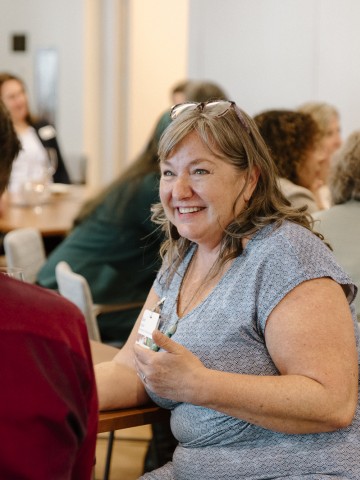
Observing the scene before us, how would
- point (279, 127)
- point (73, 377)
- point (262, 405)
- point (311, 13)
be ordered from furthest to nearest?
point (311, 13) → point (279, 127) → point (262, 405) → point (73, 377)

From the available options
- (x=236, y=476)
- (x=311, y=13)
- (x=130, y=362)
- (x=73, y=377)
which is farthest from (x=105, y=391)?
(x=311, y=13)

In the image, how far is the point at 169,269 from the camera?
2309 mm

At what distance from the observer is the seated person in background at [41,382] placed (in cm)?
104

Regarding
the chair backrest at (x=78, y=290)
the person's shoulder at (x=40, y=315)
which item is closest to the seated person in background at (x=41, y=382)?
the person's shoulder at (x=40, y=315)

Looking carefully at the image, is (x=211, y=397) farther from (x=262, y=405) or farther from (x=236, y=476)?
(x=236, y=476)

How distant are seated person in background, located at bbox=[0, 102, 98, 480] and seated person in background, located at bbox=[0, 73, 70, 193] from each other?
15.7ft

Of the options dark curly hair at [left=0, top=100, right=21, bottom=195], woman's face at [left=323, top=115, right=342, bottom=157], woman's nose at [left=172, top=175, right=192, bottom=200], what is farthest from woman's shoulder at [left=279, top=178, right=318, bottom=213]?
dark curly hair at [left=0, top=100, right=21, bottom=195]

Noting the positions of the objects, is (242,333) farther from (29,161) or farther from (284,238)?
(29,161)

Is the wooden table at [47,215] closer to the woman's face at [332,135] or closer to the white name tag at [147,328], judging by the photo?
the woman's face at [332,135]

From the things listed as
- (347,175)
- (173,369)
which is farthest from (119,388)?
(347,175)

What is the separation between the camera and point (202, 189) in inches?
81.9

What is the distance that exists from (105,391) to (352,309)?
0.64 meters

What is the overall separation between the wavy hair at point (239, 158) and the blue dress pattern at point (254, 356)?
41 mm

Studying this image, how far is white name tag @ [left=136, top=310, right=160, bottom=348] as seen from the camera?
2.07 metres
